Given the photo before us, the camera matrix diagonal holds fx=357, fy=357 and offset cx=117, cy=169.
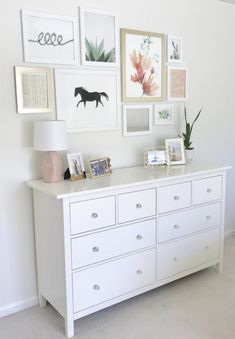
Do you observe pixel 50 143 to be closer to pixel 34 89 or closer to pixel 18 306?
pixel 34 89

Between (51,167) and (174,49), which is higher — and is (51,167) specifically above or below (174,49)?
below

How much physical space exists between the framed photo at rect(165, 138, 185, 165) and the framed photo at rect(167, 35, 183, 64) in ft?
2.35

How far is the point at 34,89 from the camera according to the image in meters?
2.44

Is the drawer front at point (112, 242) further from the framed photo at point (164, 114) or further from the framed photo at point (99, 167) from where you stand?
the framed photo at point (164, 114)

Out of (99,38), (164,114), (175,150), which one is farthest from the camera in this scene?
(164,114)

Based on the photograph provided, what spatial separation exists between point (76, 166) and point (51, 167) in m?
0.20

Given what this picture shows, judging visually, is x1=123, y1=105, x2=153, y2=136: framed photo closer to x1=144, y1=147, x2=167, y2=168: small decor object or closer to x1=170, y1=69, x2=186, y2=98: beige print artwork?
x1=144, y1=147, x2=167, y2=168: small decor object

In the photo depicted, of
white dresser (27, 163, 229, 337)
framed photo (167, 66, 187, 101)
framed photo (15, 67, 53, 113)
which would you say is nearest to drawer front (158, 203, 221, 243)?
white dresser (27, 163, 229, 337)

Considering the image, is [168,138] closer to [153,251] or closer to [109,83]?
[109,83]

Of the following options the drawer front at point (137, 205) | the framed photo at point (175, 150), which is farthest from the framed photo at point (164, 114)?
the drawer front at point (137, 205)

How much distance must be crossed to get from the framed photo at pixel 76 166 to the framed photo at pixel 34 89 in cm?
36

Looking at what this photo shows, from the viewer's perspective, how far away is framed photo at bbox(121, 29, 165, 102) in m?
2.86

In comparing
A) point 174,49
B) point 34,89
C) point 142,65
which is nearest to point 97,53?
point 142,65

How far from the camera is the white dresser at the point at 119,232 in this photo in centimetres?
220
